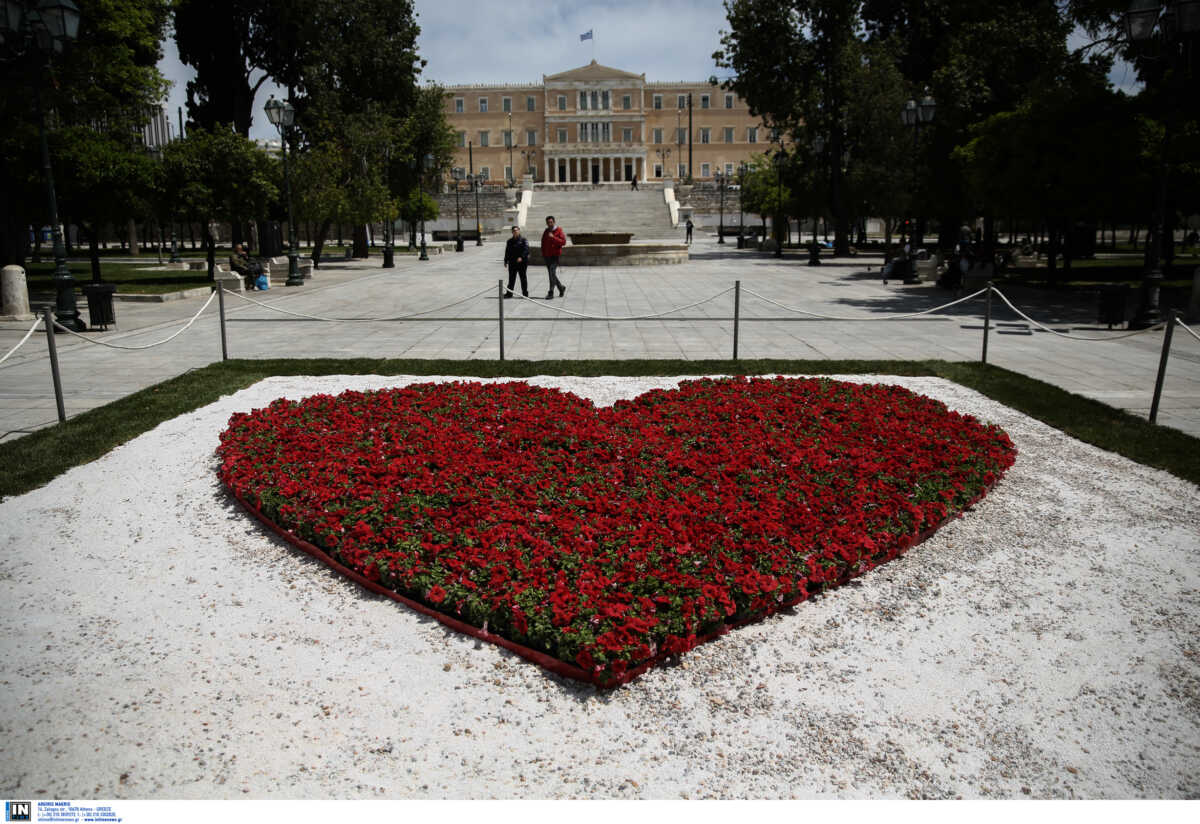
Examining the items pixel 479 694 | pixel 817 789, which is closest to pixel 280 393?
pixel 479 694

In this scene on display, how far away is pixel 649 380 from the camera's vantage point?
9195 millimetres

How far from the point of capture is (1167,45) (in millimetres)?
13148

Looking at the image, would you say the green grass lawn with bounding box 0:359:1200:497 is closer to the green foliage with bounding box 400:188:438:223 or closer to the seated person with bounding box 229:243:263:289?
the seated person with bounding box 229:243:263:289

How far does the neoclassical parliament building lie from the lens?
312 ft

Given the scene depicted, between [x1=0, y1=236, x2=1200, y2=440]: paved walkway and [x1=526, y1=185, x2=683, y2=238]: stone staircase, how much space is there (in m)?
27.8

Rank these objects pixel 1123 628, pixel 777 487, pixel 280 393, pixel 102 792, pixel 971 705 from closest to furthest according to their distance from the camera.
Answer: pixel 102 792 < pixel 971 705 < pixel 1123 628 < pixel 777 487 < pixel 280 393

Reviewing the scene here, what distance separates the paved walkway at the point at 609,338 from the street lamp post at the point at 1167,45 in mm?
704

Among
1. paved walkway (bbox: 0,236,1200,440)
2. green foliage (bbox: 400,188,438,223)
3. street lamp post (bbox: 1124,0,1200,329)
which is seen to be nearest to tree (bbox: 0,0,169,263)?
paved walkway (bbox: 0,236,1200,440)

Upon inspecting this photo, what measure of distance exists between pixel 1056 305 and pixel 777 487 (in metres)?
14.1

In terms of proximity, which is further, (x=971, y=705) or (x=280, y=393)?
(x=280, y=393)

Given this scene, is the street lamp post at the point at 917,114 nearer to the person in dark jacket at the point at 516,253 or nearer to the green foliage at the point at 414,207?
the person in dark jacket at the point at 516,253

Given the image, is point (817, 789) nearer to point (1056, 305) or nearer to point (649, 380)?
point (649, 380)

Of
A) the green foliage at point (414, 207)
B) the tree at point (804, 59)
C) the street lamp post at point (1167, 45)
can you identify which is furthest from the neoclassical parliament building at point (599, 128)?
the street lamp post at point (1167, 45)

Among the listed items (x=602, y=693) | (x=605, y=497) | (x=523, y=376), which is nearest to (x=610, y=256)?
(x=523, y=376)
